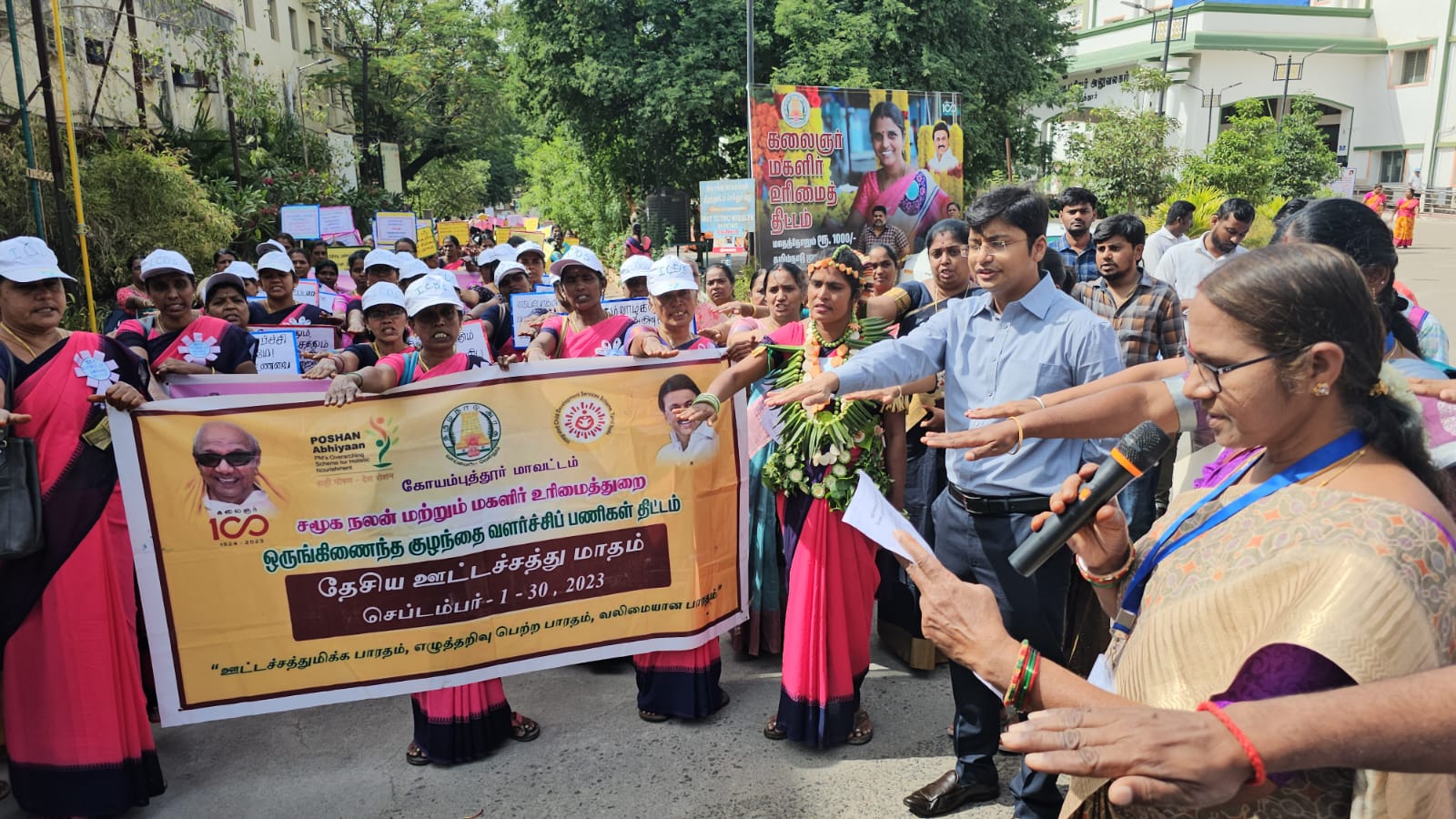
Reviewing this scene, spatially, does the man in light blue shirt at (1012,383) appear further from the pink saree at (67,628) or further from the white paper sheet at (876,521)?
the pink saree at (67,628)

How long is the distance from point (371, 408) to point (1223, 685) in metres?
2.90

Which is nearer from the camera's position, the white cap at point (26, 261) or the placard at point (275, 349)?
the white cap at point (26, 261)

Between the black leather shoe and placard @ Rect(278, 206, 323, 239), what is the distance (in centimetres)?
1268

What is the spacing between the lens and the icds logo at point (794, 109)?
12680mm

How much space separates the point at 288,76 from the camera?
30516mm

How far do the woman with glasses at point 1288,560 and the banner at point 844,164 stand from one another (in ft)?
36.4

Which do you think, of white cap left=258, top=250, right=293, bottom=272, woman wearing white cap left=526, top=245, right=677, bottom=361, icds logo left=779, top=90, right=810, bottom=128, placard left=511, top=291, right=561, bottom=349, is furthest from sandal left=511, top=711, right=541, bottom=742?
icds logo left=779, top=90, right=810, bottom=128

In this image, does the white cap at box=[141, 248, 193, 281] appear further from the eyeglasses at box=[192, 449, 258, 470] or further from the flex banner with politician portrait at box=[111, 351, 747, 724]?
the eyeglasses at box=[192, 449, 258, 470]

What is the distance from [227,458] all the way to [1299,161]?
92.8ft

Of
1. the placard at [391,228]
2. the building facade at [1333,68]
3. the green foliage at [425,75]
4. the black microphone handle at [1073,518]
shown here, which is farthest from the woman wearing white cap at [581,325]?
the building facade at [1333,68]

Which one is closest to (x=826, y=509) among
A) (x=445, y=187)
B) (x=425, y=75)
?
(x=425, y=75)

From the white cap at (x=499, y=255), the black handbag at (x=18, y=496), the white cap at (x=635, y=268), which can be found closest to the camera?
the black handbag at (x=18, y=496)

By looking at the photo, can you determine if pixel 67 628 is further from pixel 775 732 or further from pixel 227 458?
pixel 775 732

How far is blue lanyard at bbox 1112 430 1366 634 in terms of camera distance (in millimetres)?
1418
